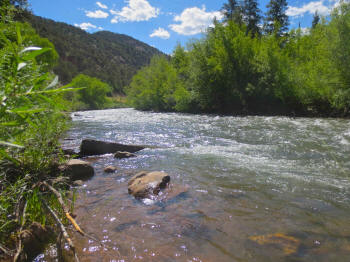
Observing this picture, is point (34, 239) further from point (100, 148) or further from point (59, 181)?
point (100, 148)

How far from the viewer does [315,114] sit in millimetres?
20141

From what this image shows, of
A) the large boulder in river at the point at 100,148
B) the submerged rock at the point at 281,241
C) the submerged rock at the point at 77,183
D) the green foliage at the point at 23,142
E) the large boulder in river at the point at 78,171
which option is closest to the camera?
the green foliage at the point at 23,142

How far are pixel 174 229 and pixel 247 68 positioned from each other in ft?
86.2

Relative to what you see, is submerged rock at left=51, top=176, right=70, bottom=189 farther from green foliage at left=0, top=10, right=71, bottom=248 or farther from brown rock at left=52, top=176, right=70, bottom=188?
green foliage at left=0, top=10, right=71, bottom=248

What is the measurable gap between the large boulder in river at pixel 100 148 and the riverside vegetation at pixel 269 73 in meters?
16.3

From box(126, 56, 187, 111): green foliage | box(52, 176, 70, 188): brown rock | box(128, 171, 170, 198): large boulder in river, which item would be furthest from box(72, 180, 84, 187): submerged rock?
box(126, 56, 187, 111): green foliage

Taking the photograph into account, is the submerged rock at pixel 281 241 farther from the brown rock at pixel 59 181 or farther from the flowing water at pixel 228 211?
the brown rock at pixel 59 181

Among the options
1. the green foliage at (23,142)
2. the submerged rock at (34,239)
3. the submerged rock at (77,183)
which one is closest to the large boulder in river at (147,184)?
the submerged rock at (77,183)

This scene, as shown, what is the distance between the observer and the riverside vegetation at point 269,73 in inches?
729

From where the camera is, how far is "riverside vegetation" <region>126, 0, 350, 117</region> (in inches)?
729

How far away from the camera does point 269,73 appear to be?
2466 centimetres

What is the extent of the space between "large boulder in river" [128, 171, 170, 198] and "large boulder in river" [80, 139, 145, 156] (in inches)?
152

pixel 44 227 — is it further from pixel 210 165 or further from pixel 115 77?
pixel 115 77

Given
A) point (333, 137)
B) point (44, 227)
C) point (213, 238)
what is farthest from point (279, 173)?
point (333, 137)
